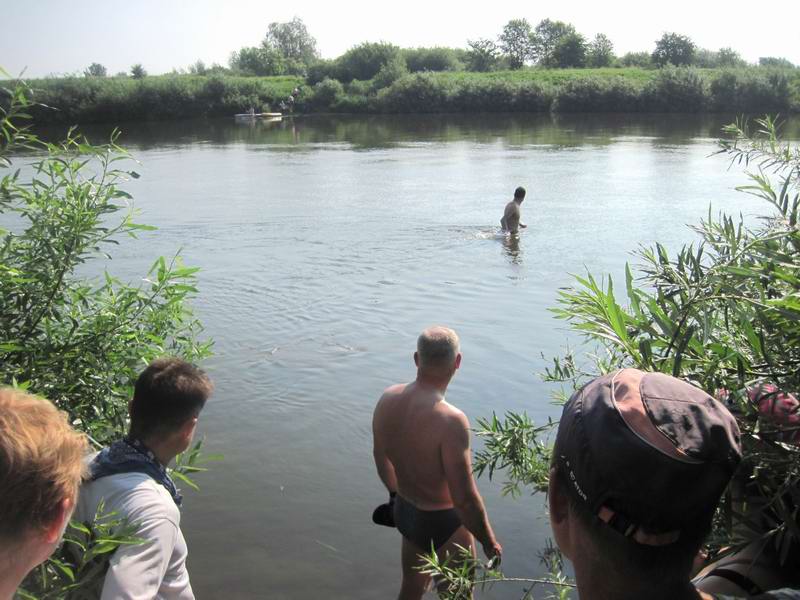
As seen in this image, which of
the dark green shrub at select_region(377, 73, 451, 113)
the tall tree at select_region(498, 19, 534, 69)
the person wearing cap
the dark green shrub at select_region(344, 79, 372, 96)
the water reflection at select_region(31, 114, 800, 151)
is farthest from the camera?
the tall tree at select_region(498, 19, 534, 69)

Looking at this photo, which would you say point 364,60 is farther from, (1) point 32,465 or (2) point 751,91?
(1) point 32,465

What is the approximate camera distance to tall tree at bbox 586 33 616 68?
102 m

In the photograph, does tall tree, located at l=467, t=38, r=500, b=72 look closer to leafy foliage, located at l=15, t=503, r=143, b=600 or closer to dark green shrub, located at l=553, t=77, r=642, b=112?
dark green shrub, located at l=553, t=77, r=642, b=112

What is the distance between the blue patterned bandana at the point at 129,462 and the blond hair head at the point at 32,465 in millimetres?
1096

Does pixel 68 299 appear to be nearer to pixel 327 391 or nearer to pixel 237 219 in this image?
pixel 327 391

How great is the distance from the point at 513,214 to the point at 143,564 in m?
16.7

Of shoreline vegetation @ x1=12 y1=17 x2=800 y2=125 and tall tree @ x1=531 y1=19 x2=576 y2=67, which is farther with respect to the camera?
tall tree @ x1=531 y1=19 x2=576 y2=67

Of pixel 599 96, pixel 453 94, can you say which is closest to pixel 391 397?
pixel 599 96

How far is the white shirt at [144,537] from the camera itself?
2.76m

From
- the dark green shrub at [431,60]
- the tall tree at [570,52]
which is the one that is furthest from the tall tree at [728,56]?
the dark green shrub at [431,60]

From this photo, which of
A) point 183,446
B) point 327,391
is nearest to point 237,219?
point 327,391

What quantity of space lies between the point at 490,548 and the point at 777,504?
2.71 metres

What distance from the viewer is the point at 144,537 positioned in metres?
2.88

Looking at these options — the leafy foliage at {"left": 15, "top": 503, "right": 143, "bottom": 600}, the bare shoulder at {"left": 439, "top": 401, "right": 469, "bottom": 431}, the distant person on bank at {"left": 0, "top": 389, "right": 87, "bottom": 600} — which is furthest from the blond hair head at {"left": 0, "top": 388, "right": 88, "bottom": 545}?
the bare shoulder at {"left": 439, "top": 401, "right": 469, "bottom": 431}
